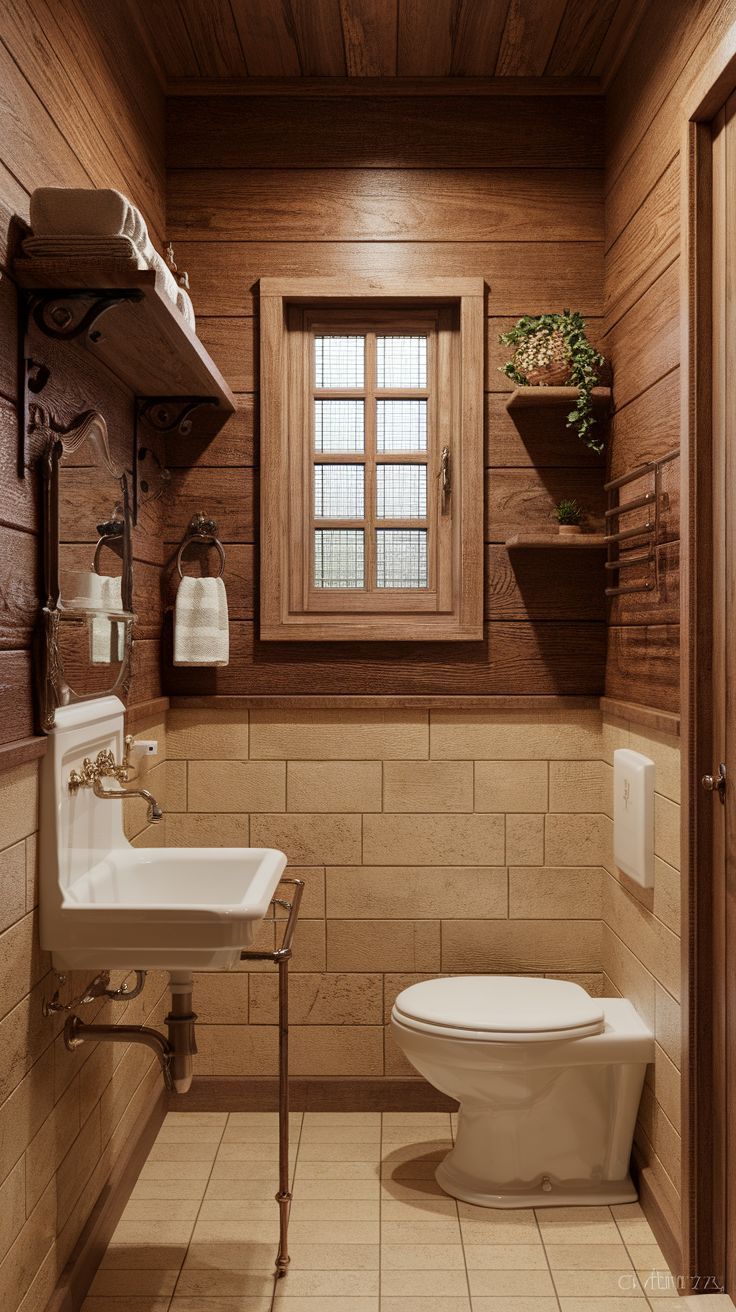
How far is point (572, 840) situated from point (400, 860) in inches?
18.1

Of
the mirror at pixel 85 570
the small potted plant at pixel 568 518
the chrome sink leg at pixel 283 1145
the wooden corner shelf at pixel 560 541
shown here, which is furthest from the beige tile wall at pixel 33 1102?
the small potted plant at pixel 568 518

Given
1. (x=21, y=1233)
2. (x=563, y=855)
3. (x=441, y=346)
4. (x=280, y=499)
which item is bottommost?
(x=21, y=1233)

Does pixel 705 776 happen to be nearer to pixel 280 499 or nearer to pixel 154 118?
pixel 280 499

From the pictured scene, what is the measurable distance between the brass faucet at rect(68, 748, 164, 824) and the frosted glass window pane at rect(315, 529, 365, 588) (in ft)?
3.08

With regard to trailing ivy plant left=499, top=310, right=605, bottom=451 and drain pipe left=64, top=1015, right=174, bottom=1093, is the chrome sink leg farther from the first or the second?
trailing ivy plant left=499, top=310, right=605, bottom=451

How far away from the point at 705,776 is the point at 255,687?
4.16 ft

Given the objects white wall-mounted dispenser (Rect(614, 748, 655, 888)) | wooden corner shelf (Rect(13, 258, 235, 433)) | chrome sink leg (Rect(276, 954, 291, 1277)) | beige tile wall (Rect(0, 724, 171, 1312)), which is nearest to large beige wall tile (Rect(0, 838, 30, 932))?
beige tile wall (Rect(0, 724, 171, 1312))

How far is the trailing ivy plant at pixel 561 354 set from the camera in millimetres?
2594

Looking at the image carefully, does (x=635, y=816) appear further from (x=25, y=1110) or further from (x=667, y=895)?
(x=25, y=1110)

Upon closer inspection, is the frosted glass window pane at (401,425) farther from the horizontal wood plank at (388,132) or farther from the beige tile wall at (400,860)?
the beige tile wall at (400,860)

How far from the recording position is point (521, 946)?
278 centimetres

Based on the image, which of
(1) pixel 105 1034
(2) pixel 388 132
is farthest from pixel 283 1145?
(2) pixel 388 132

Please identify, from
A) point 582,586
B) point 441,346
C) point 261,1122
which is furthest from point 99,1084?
point 441,346

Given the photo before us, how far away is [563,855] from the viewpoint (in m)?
2.78
